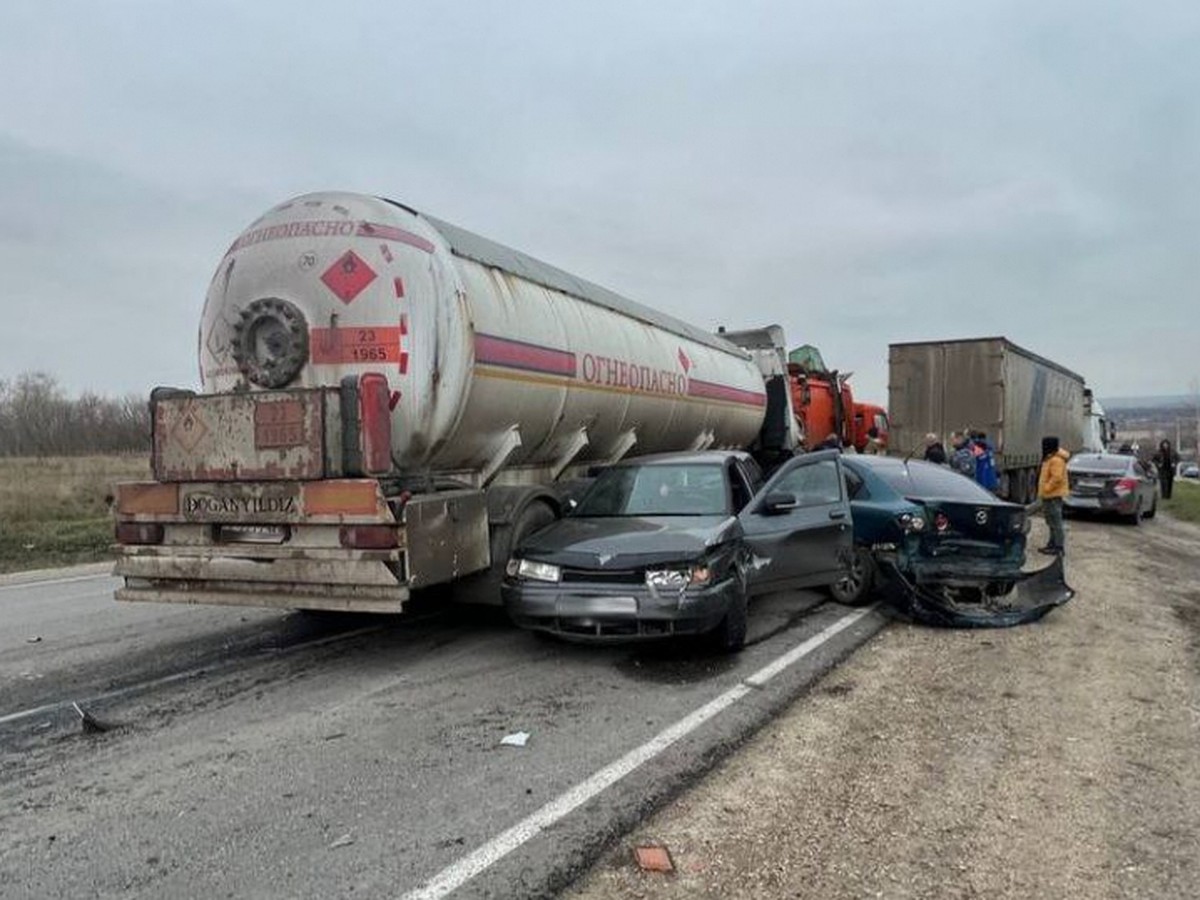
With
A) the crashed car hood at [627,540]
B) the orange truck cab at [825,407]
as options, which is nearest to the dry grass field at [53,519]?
the crashed car hood at [627,540]

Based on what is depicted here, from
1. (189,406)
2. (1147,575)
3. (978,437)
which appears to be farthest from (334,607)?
(978,437)

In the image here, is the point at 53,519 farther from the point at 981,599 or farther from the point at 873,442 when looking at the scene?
the point at 981,599

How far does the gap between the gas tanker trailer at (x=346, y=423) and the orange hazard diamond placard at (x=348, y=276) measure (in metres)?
0.01

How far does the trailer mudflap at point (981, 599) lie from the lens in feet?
26.1

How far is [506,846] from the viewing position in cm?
364

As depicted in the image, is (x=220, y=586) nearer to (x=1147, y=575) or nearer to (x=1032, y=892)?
(x=1032, y=892)

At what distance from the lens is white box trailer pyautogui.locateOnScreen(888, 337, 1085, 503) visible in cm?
1962

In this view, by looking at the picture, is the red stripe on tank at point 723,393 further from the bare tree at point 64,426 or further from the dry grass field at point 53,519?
the bare tree at point 64,426

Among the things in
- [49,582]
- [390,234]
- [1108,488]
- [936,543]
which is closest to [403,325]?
[390,234]

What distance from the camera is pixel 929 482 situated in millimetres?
9344

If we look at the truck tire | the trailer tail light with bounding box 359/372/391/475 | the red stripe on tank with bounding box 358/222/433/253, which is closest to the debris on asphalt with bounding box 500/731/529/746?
the trailer tail light with bounding box 359/372/391/475

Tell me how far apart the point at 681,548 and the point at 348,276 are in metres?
3.19

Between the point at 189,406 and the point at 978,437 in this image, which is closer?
the point at 189,406

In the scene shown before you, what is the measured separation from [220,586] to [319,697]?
140 centimetres
